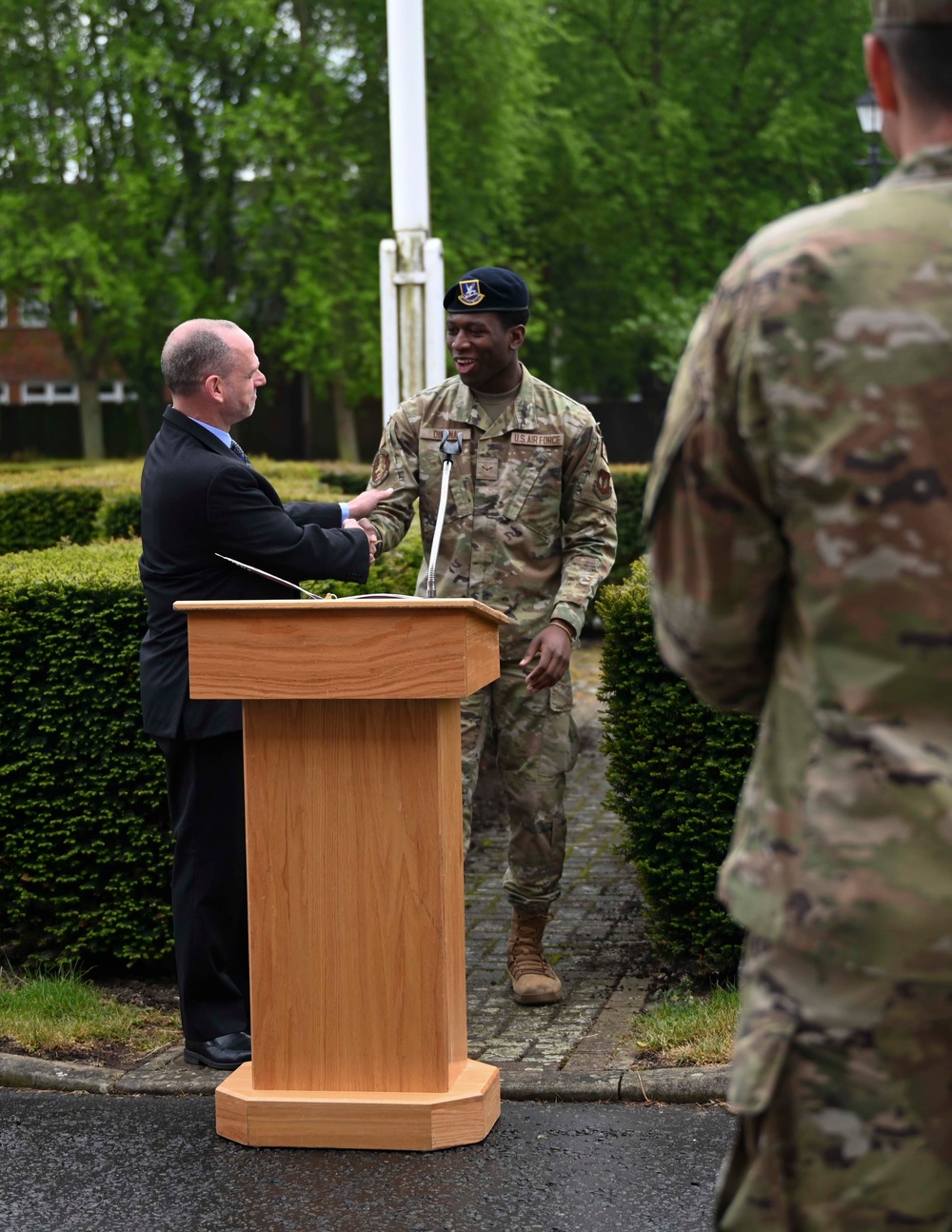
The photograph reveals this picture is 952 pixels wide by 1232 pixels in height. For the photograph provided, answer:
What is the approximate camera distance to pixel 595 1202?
161 inches

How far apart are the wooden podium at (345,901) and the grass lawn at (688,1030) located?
75 centimetres

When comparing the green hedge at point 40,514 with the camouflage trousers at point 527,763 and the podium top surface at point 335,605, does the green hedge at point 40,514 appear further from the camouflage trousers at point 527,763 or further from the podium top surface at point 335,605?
the podium top surface at point 335,605

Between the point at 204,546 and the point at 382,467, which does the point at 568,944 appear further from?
the point at 204,546

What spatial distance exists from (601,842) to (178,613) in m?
3.65

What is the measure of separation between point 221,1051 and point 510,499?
1.96m

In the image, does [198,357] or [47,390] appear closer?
[198,357]

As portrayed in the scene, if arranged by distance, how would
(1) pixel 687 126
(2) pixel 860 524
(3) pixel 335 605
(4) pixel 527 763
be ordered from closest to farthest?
(2) pixel 860 524 < (3) pixel 335 605 < (4) pixel 527 763 < (1) pixel 687 126

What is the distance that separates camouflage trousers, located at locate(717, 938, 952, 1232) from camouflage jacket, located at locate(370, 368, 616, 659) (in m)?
3.60

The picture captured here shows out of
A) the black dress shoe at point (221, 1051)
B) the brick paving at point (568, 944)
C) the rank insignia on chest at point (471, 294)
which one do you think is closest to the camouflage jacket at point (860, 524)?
the brick paving at point (568, 944)

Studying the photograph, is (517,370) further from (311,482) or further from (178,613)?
(311,482)

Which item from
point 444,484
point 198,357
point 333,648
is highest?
point 198,357

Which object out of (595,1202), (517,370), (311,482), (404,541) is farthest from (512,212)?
(595,1202)

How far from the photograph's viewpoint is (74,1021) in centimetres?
546

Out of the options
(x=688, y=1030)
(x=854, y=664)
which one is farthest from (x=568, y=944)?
(x=854, y=664)
